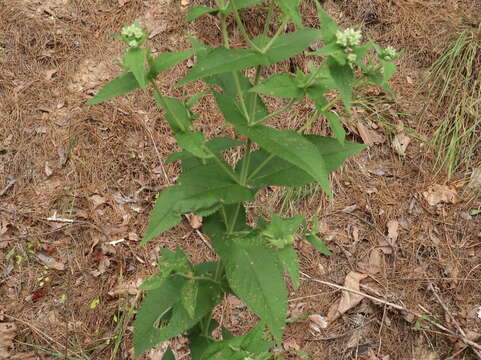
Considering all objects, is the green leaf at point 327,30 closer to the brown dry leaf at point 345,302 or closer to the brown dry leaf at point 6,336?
the brown dry leaf at point 345,302

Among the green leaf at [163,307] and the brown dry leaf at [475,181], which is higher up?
the green leaf at [163,307]

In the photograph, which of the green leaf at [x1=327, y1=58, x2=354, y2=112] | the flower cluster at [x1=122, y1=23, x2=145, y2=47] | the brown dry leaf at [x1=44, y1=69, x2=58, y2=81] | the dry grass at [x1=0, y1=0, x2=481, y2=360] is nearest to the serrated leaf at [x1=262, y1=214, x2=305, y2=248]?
the green leaf at [x1=327, y1=58, x2=354, y2=112]

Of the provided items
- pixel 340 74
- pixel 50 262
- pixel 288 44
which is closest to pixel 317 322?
pixel 50 262

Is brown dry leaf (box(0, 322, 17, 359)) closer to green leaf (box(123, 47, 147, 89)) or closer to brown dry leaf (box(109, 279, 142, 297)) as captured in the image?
brown dry leaf (box(109, 279, 142, 297))

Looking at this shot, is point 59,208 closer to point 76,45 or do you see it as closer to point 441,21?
point 76,45

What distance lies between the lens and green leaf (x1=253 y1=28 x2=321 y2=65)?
6.33 ft

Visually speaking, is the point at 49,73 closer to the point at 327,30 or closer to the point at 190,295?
the point at 190,295

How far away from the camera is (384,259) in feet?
13.8

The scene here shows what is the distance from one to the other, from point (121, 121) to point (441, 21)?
11.5 ft

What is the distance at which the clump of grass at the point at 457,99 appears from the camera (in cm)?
458

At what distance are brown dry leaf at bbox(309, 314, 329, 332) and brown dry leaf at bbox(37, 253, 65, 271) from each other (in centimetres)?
204

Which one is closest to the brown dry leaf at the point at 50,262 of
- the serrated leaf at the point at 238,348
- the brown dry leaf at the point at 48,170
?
the brown dry leaf at the point at 48,170

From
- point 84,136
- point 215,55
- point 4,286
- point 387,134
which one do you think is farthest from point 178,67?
point 215,55

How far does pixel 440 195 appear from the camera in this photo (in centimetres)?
448
